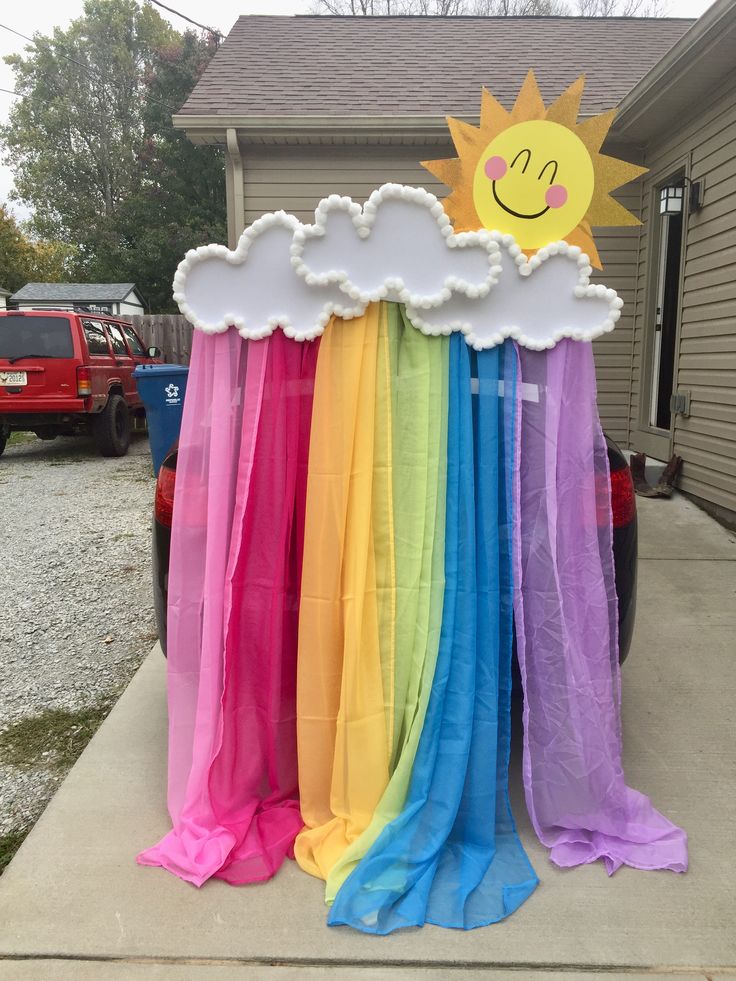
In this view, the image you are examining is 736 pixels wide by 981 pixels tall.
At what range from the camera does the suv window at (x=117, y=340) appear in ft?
33.9

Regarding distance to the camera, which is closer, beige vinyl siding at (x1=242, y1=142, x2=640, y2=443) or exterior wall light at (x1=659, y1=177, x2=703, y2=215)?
exterior wall light at (x1=659, y1=177, x2=703, y2=215)

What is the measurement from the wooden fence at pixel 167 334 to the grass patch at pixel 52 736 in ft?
43.8

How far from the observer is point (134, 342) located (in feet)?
38.2

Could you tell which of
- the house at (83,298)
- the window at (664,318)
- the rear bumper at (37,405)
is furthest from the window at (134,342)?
the house at (83,298)

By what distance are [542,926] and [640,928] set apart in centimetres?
A: 25

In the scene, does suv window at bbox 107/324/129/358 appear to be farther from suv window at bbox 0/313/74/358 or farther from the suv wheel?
suv window at bbox 0/313/74/358

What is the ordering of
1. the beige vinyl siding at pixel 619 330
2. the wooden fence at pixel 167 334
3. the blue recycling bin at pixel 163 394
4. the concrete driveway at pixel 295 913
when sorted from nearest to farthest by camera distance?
the concrete driveway at pixel 295 913, the beige vinyl siding at pixel 619 330, the blue recycling bin at pixel 163 394, the wooden fence at pixel 167 334

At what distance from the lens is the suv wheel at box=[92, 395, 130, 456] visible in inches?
385

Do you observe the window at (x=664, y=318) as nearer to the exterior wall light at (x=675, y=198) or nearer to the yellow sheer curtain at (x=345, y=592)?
the exterior wall light at (x=675, y=198)

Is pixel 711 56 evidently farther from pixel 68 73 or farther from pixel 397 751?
pixel 68 73

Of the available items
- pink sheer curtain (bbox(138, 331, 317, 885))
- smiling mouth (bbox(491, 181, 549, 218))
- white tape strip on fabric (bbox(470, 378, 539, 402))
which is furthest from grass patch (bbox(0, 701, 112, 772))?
smiling mouth (bbox(491, 181, 549, 218))

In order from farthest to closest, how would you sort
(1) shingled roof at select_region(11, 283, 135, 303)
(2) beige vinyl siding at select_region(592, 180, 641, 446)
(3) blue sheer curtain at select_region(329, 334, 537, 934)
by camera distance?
(1) shingled roof at select_region(11, 283, 135, 303)
(2) beige vinyl siding at select_region(592, 180, 641, 446)
(3) blue sheer curtain at select_region(329, 334, 537, 934)

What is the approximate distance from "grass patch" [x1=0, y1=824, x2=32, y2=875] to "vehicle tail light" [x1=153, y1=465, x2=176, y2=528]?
3.61 feet

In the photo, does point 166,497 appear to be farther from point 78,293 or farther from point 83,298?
point 78,293
